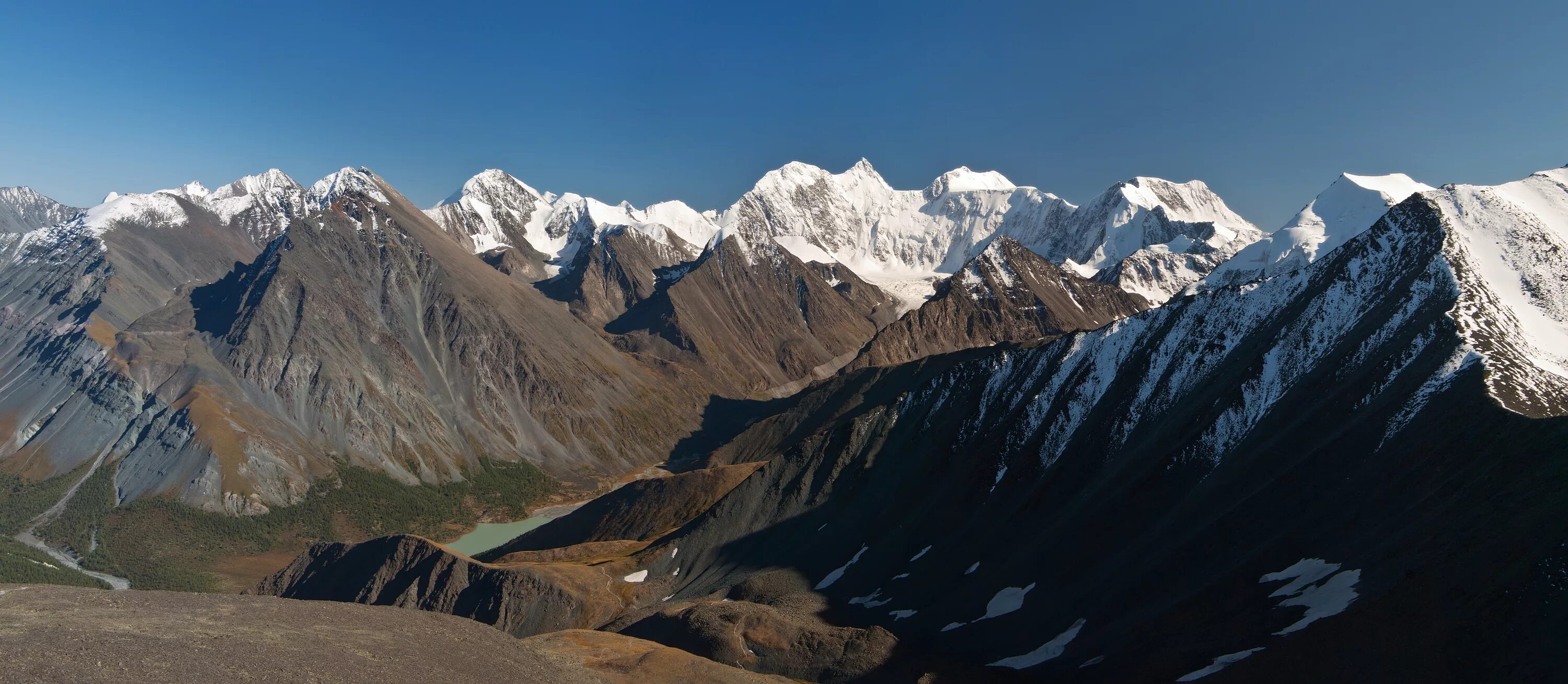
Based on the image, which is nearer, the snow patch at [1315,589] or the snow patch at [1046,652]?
the snow patch at [1315,589]

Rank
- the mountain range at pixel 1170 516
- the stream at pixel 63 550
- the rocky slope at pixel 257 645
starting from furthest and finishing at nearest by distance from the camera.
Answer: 1. the stream at pixel 63 550
2. the mountain range at pixel 1170 516
3. the rocky slope at pixel 257 645

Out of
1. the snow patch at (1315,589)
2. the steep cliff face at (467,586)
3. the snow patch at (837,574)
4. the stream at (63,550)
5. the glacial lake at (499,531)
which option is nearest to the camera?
the snow patch at (1315,589)

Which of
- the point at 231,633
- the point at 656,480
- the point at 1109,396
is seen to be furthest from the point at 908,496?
the point at 231,633

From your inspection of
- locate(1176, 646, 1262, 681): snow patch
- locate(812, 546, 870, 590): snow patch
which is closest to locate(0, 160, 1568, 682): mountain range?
locate(1176, 646, 1262, 681): snow patch

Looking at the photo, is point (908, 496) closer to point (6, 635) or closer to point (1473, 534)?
point (1473, 534)

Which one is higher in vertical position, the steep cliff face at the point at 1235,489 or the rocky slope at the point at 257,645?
the steep cliff face at the point at 1235,489

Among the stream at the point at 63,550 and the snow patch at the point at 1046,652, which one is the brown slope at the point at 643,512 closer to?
the stream at the point at 63,550

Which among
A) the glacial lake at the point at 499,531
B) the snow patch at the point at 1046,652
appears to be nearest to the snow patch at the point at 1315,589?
the snow patch at the point at 1046,652

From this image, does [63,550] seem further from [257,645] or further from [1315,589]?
[1315,589]

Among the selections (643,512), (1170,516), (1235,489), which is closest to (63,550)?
(643,512)

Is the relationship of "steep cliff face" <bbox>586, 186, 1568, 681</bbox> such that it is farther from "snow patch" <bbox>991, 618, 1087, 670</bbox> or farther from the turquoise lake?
the turquoise lake
